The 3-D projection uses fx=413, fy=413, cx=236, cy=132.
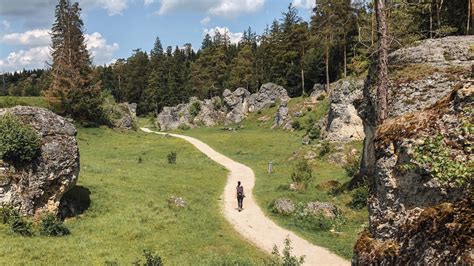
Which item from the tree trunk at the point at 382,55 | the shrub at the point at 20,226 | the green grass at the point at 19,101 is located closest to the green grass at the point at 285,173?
the tree trunk at the point at 382,55

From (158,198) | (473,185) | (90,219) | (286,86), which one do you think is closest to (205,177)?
(158,198)

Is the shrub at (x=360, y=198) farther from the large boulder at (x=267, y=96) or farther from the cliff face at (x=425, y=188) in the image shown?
the large boulder at (x=267, y=96)

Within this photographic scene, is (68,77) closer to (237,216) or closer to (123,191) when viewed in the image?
(123,191)

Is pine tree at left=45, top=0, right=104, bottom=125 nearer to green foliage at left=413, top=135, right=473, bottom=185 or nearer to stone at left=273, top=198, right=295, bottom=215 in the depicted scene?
stone at left=273, top=198, right=295, bottom=215

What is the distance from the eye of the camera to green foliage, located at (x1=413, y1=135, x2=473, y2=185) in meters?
6.48

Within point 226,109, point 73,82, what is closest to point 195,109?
point 226,109

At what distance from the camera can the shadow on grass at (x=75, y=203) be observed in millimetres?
25422

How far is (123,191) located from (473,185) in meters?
27.4

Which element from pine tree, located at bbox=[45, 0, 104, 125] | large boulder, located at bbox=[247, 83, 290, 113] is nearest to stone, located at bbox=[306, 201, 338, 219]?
pine tree, located at bbox=[45, 0, 104, 125]

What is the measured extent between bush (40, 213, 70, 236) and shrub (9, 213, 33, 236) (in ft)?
2.02

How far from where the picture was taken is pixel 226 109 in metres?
106

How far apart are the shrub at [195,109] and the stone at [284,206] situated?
261 feet

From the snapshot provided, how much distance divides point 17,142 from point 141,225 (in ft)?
26.9

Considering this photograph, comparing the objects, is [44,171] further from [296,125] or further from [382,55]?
[296,125]
